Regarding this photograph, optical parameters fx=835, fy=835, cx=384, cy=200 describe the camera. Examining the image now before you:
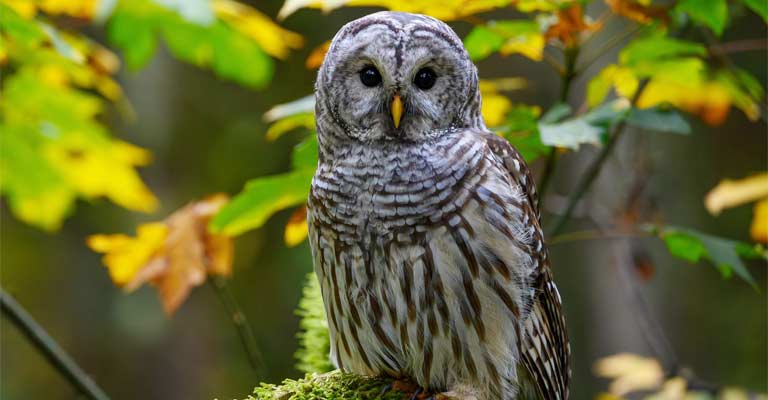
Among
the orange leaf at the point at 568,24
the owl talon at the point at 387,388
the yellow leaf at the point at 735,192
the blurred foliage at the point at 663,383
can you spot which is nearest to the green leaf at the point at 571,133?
the orange leaf at the point at 568,24

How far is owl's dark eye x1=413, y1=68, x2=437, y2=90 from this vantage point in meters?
2.15

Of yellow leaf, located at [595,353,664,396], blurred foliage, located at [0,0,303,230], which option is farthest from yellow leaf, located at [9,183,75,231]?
yellow leaf, located at [595,353,664,396]

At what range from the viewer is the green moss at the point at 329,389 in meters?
1.97

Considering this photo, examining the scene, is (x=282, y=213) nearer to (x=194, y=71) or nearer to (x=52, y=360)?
(x=194, y=71)

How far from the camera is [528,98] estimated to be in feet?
24.4

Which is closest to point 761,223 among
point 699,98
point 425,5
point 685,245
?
point 699,98

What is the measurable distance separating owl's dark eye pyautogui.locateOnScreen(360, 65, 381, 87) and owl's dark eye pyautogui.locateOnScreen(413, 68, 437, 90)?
0.32 feet

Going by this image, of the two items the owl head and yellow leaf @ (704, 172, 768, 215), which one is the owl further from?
yellow leaf @ (704, 172, 768, 215)

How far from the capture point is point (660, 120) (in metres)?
2.32

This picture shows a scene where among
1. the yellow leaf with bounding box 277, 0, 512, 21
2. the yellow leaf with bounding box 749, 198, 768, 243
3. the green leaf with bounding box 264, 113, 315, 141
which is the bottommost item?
the yellow leaf with bounding box 749, 198, 768, 243

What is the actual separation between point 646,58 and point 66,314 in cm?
560

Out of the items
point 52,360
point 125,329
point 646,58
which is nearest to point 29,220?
point 52,360

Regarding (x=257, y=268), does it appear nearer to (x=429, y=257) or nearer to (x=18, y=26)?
(x=18, y=26)

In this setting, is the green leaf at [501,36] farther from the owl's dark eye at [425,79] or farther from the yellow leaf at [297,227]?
the yellow leaf at [297,227]
